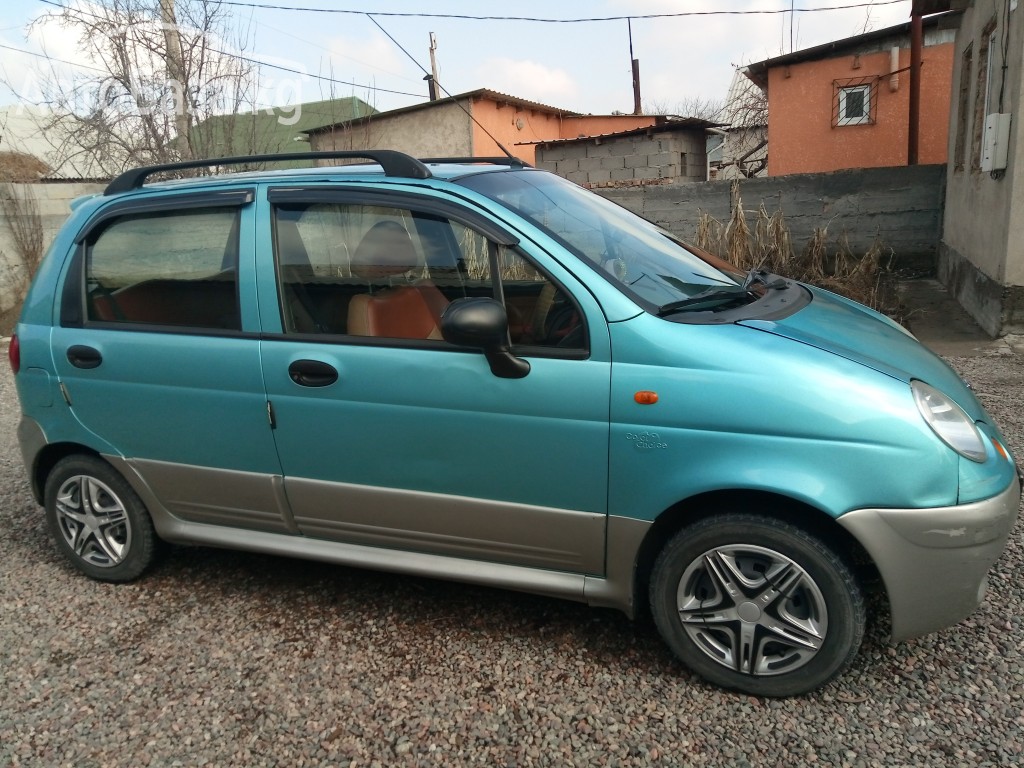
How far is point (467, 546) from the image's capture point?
2992 millimetres

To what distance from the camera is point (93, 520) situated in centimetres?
373

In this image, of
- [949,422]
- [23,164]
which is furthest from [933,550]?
[23,164]

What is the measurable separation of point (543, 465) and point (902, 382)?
3.87ft

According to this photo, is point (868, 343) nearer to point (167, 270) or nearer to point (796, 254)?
point (167, 270)

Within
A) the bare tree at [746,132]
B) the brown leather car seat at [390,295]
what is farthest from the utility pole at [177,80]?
the bare tree at [746,132]

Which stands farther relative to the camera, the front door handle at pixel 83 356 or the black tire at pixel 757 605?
the front door handle at pixel 83 356

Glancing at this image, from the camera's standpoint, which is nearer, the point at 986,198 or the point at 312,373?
the point at 312,373

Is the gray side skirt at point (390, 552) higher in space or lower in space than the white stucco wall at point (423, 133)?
lower

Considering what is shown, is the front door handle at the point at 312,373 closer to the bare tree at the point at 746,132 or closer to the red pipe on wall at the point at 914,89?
the red pipe on wall at the point at 914,89

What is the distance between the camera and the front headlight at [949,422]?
8.09 feet

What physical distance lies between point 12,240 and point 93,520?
1155cm

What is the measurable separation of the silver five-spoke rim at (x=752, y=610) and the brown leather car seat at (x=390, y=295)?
1.31 metres

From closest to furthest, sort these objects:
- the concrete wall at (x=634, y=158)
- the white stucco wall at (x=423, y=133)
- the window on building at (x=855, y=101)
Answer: the concrete wall at (x=634, y=158) < the window on building at (x=855, y=101) < the white stucco wall at (x=423, y=133)

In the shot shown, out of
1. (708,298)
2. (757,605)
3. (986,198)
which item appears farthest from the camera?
(986,198)
